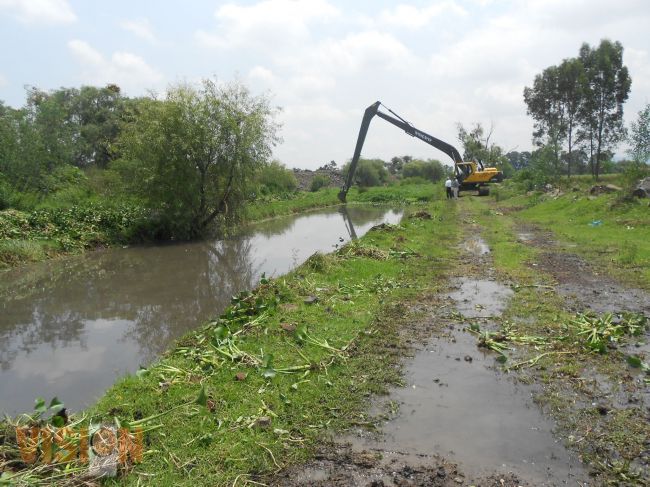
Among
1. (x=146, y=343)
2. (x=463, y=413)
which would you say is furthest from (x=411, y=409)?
(x=146, y=343)

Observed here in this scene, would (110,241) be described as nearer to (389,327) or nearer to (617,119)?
(389,327)

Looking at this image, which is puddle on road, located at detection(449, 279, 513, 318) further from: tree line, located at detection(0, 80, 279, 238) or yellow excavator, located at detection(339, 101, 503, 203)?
yellow excavator, located at detection(339, 101, 503, 203)

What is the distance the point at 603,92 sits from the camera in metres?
37.8

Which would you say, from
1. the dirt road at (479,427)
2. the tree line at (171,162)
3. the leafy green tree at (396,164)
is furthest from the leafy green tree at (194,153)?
the leafy green tree at (396,164)

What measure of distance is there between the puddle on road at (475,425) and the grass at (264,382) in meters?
0.39

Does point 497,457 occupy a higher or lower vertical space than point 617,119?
lower

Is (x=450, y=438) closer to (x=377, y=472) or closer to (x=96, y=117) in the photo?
(x=377, y=472)

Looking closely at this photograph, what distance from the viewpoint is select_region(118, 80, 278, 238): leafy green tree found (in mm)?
19406

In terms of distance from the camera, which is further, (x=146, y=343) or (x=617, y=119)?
(x=617, y=119)

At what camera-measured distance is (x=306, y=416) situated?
519 cm

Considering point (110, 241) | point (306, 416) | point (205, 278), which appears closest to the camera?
point (306, 416)

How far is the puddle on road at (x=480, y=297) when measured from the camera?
8.71 meters

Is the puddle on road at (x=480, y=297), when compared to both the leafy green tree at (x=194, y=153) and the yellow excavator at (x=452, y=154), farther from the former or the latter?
the yellow excavator at (x=452, y=154)

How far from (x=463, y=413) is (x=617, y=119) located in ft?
134
